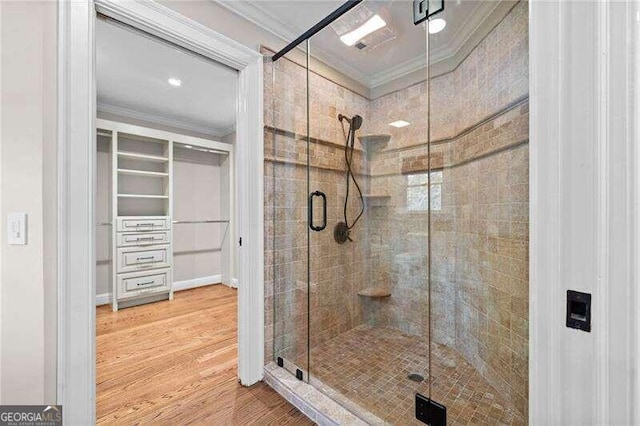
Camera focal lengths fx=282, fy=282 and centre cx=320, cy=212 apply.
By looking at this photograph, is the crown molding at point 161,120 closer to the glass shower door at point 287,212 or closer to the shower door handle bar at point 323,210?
the glass shower door at point 287,212

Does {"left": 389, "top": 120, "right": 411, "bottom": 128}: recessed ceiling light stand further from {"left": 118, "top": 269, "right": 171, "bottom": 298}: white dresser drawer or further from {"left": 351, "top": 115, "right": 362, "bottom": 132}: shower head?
{"left": 118, "top": 269, "right": 171, "bottom": 298}: white dresser drawer

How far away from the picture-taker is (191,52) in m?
1.67

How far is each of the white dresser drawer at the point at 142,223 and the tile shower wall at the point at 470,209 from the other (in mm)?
2677

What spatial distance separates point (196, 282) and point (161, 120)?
233 centimetres

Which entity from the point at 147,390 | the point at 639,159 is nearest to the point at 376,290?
the point at 147,390

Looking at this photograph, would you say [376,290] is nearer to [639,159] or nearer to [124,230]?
[639,159]

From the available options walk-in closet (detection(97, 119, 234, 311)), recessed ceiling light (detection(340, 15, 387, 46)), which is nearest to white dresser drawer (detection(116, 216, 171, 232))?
walk-in closet (detection(97, 119, 234, 311))

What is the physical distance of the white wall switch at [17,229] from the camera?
1057 mm

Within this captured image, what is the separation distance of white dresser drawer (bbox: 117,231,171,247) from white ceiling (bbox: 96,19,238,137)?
4.94 ft

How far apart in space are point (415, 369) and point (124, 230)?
10.9 feet

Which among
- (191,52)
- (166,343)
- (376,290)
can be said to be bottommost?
(166,343)

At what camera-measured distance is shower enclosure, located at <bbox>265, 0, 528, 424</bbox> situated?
156 cm

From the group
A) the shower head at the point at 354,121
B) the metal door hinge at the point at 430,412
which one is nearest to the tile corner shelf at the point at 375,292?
the metal door hinge at the point at 430,412

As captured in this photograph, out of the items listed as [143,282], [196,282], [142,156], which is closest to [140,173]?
[142,156]
